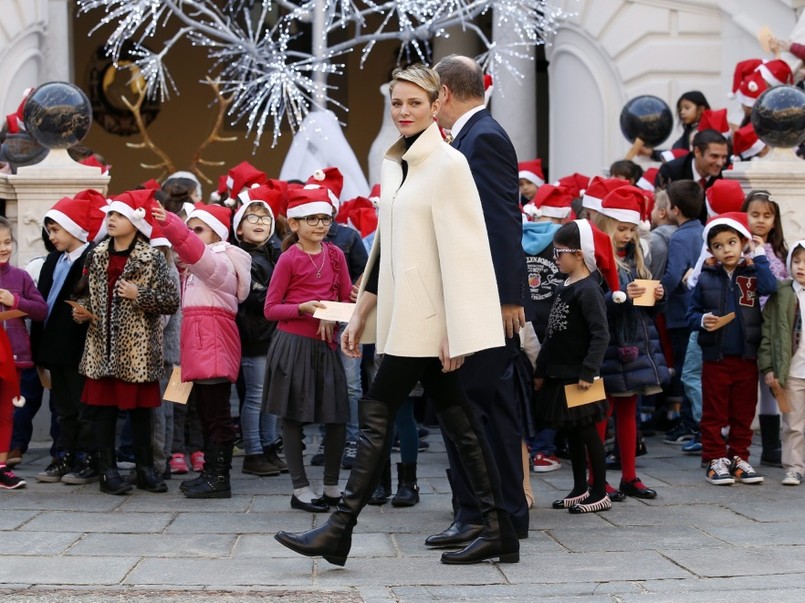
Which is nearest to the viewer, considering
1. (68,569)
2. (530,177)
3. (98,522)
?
(68,569)

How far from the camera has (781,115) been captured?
976 cm

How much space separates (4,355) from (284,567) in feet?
9.52

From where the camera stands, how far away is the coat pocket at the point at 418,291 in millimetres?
5535

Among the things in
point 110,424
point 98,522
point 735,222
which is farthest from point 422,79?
point 110,424

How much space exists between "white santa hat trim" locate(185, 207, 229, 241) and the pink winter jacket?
95 mm

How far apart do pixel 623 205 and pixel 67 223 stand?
314 cm

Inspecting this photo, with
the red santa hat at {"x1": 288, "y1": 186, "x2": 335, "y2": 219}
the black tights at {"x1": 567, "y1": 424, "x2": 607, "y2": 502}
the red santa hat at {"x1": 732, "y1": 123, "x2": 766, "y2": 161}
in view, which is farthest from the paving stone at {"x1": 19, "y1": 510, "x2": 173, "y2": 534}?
the red santa hat at {"x1": 732, "y1": 123, "x2": 766, "y2": 161}

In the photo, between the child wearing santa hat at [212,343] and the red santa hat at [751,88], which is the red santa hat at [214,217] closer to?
the child wearing santa hat at [212,343]

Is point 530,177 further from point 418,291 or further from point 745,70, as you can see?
point 418,291

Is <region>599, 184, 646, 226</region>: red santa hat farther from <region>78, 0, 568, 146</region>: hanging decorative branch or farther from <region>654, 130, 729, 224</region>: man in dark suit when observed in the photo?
<region>78, 0, 568, 146</region>: hanging decorative branch

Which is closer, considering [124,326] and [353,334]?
[353,334]

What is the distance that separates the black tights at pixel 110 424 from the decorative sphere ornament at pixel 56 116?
8.67 feet

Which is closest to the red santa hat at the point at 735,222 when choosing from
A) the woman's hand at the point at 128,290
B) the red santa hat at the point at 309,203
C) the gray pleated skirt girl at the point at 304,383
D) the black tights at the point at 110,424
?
the red santa hat at the point at 309,203

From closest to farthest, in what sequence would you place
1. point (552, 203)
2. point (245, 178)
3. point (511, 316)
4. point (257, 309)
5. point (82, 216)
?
point (511, 316)
point (82, 216)
point (257, 309)
point (552, 203)
point (245, 178)
